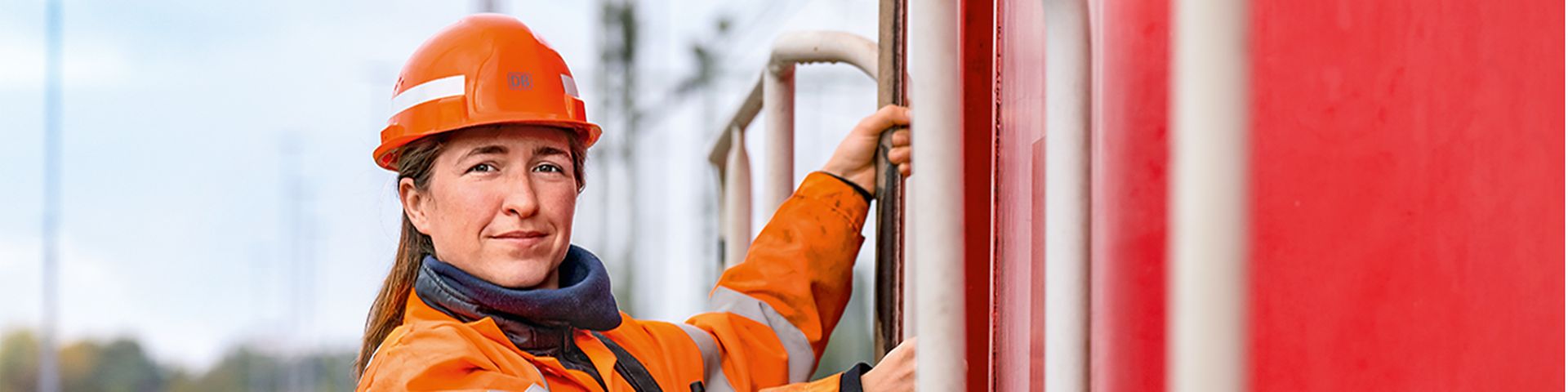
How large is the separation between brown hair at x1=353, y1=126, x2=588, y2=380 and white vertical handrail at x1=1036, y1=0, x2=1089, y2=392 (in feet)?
3.97

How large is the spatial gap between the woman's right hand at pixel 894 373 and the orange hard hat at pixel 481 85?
1.77 feet

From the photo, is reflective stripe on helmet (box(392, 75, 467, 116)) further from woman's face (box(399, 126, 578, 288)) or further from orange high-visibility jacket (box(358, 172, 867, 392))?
orange high-visibility jacket (box(358, 172, 867, 392))

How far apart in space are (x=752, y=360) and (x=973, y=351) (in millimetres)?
1022

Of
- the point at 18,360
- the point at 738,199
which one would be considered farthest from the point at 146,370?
the point at 738,199

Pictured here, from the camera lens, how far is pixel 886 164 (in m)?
1.78

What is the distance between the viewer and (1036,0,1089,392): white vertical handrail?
2.29 feet

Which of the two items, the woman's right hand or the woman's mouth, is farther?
the woman's mouth

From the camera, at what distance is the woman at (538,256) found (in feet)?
5.57

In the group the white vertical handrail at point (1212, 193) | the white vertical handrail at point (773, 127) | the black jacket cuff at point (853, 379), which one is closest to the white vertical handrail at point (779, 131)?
the white vertical handrail at point (773, 127)

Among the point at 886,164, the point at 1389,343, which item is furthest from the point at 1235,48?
the point at 886,164

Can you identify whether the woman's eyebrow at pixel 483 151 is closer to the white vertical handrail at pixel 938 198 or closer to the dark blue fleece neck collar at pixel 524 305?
the dark blue fleece neck collar at pixel 524 305

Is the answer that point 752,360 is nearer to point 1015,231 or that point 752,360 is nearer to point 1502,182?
point 1015,231

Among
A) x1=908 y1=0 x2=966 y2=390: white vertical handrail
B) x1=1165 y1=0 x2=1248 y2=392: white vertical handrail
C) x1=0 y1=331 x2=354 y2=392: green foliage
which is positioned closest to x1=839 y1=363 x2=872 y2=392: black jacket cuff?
x1=908 y1=0 x2=966 y2=390: white vertical handrail

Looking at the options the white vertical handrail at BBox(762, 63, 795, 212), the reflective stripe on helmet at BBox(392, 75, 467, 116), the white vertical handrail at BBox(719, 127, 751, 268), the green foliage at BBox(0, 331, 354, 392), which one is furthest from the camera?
the green foliage at BBox(0, 331, 354, 392)
